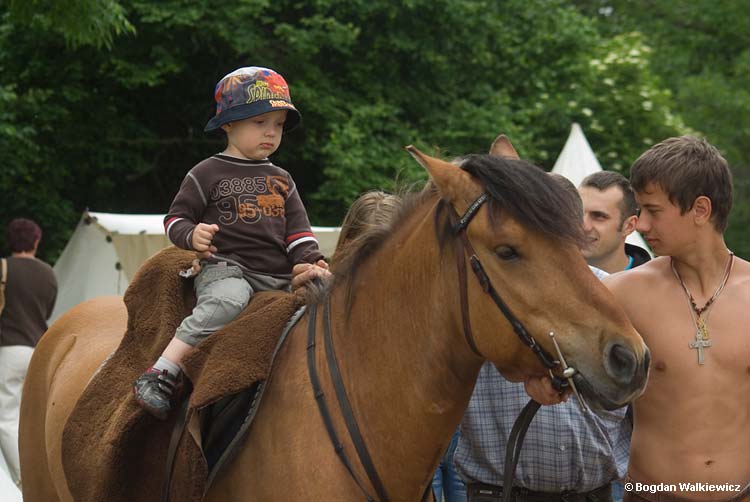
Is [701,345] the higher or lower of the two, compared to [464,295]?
lower

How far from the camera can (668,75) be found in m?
24.5

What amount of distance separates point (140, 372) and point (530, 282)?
1.89 meters

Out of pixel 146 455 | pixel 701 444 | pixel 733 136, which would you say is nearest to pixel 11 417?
pixel 146 455

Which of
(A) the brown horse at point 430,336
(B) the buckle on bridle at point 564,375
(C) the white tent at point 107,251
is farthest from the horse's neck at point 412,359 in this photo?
(C) the white tent at point 107,251

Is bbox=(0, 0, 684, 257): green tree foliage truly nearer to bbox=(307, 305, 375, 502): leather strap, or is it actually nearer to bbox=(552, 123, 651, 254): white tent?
bbox=(552, 123, 651, 254): white tent

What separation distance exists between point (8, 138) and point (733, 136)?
15638 mm

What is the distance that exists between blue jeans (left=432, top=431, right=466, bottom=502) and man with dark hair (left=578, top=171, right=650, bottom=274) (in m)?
1.27

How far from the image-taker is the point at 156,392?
12.2 ft

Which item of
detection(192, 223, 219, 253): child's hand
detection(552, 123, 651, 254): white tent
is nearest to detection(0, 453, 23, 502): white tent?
detection(192, 223, 219, 253): child's hand

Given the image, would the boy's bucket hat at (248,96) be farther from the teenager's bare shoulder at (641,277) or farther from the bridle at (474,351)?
the teenager's bare shoulder at (641,277)

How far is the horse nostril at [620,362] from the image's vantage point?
2748 millimetres

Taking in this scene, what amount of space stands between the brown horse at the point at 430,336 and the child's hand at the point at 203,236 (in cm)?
48

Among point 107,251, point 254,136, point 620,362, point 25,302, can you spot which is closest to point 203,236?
point 254,136

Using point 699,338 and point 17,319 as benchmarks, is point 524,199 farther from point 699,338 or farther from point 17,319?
point 17,319
